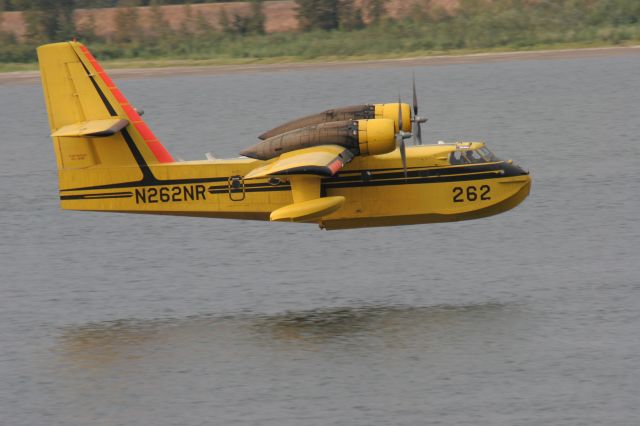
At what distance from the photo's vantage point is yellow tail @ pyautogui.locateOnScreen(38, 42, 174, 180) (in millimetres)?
38188

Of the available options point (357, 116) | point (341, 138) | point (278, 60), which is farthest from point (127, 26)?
point (341, 138)

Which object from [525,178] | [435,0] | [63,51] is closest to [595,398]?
[525,178]

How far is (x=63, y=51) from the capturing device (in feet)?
126

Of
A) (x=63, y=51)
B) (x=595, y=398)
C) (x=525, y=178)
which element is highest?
(x=63, y=51)

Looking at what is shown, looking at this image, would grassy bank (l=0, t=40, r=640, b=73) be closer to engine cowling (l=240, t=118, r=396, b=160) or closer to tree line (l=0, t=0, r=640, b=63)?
tree line (l=0, t=0, r=640, b=63)

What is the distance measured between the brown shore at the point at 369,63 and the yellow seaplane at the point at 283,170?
64.4 meters

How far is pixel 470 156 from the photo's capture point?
1462 inches

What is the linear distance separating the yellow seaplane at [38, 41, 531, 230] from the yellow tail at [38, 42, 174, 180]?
3 cm

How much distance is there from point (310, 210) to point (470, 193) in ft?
17.3

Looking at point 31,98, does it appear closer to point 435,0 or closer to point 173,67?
Answer: point 173,67

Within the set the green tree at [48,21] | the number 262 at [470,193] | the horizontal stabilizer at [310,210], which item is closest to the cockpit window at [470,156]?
the number 262 at [470,193]

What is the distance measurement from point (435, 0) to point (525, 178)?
8370 centimetres

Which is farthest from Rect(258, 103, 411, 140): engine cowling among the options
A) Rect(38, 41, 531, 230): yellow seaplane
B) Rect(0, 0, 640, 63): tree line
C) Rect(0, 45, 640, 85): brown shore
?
Rect(0, 0, 640, 63): tree line

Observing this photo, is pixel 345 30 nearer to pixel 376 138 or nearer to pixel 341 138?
pixel 341 138
